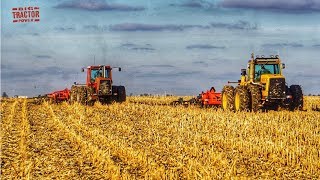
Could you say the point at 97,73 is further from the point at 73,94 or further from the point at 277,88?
the point at 277,88

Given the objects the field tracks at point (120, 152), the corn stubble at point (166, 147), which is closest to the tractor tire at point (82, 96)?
the corn stubble at point (166, 147)

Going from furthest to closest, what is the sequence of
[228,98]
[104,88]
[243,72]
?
[104,88], [243,72], [228,98]

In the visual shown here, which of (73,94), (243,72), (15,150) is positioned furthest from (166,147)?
(73,94)

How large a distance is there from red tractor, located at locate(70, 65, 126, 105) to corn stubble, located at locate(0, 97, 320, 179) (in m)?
8.78

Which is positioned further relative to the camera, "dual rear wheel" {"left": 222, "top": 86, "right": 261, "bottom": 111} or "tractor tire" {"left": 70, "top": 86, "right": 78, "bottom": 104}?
"tractor tire" {"left": 70, "top": 86, "right": 78, "bottom": 104}

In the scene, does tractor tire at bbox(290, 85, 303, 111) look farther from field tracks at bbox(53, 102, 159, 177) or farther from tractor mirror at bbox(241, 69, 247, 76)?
field tracks at bbox(53, 102, 159, 177)

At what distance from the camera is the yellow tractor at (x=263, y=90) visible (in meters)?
22.8

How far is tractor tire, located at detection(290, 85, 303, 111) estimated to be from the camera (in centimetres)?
2398

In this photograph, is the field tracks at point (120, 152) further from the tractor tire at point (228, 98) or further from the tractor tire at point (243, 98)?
the tractor tire at point (228, 98)

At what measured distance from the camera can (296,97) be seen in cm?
2398

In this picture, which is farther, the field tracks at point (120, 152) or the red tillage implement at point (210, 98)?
the red tillage implement at point (210, 98)

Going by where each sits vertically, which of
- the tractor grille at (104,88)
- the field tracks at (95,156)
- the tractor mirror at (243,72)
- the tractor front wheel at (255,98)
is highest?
the tractor mirror at (243,72)

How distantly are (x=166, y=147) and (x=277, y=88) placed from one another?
10.1 m

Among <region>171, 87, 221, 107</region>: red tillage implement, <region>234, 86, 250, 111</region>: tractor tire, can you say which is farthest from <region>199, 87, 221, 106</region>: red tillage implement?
<region>234, 86, 250, 111</region>: tractor tire
